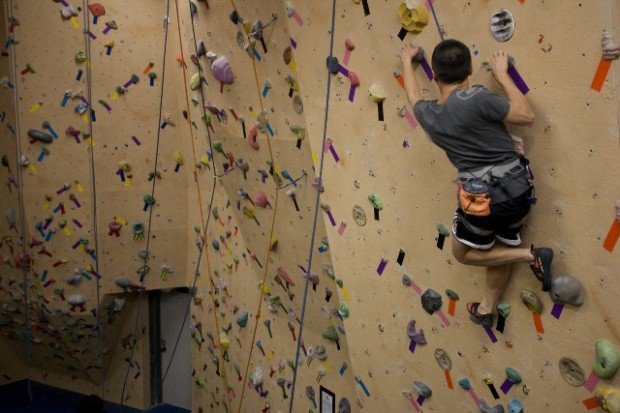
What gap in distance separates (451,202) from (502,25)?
2.23ft

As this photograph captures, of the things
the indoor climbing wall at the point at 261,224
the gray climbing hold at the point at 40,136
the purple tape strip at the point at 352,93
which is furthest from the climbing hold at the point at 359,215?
the gray climbing hold at the point at 40,136

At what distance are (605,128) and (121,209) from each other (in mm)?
3812

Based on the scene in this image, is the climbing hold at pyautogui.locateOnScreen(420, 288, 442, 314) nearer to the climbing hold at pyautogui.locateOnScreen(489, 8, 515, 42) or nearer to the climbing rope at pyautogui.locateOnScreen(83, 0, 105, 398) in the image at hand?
the climbing hold at pyautogui.locateOnScreen(489, 8, 515, 42)

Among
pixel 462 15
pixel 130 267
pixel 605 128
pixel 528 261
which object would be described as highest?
pixel 462 15

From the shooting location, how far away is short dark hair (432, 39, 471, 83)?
74.4 inches

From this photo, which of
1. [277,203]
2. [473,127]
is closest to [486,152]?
[473,127]

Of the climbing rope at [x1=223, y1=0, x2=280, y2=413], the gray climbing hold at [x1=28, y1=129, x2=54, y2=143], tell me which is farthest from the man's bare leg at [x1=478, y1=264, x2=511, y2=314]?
the gray climbing hold at [x1=28, y1=129, x2=54, y2=143]

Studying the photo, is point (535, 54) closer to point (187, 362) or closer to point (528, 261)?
point (528, 261)

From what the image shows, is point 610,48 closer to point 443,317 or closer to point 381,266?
point 443,317

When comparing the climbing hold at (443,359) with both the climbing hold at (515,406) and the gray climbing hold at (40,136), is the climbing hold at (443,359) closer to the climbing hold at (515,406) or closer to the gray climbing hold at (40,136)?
the climbing hold at (515,406)

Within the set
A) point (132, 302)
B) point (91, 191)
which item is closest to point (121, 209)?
point (91, 191)

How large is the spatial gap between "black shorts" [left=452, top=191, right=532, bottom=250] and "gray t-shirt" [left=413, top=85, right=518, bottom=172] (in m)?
0.14

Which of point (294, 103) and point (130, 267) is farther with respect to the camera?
point (130, 267)

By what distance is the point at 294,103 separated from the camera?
303 centimetres
